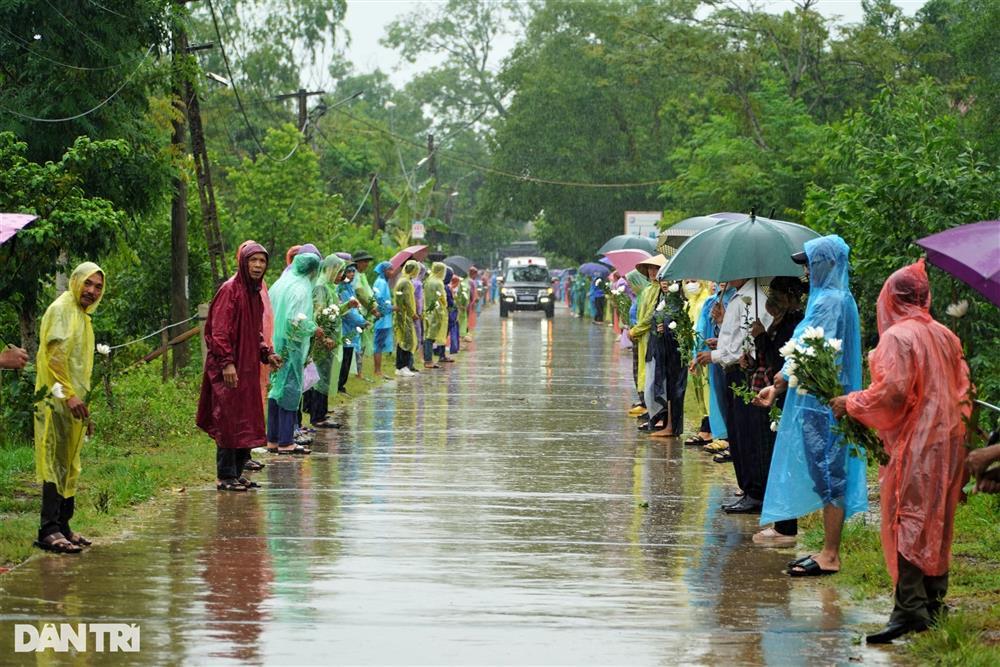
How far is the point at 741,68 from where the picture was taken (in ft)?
121

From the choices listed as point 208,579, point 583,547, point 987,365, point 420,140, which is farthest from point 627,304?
point 420,140

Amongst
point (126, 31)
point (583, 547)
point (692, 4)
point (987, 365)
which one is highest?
point (692, 4)

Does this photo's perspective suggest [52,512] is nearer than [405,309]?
Yes

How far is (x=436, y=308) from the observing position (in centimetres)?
2872

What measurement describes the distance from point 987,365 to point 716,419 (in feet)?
9.69

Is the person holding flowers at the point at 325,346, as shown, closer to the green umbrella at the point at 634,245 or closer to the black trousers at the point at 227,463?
the black trousers at the point at 227,463

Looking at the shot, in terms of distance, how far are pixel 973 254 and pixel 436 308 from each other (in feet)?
72.1

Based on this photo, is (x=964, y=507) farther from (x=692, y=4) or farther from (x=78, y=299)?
(x=692, y=4)

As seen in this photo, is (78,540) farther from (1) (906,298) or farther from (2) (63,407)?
(1) (906,298)

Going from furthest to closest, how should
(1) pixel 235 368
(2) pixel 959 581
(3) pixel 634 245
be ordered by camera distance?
(3) pixel 634 245 < (1) pixel 235 368 < (2) pixel 959 581

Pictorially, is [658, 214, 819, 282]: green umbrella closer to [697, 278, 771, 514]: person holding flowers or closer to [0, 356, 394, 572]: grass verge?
[697, 278, 771, 514]: person holding flowers

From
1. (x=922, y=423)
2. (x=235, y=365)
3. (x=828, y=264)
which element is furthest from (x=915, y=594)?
(x=235, y=365)

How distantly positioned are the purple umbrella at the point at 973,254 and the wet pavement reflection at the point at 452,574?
1.76 metres

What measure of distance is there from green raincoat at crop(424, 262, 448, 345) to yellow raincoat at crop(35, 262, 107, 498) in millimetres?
18769
